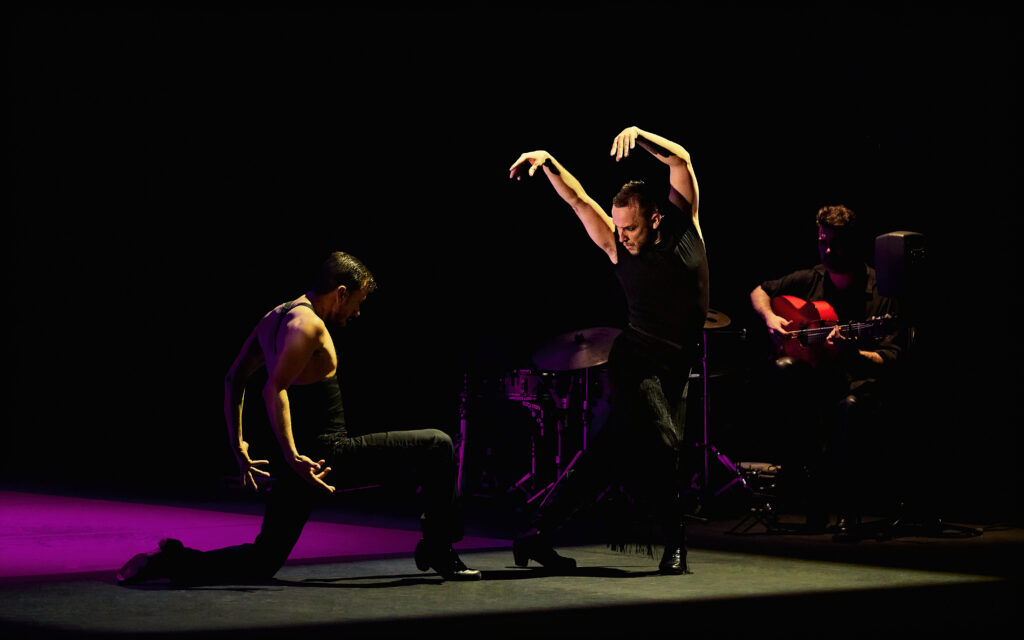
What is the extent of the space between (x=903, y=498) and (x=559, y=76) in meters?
3.74

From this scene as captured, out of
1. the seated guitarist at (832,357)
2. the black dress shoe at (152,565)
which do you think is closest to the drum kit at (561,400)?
the seated guitarist at (832,357)

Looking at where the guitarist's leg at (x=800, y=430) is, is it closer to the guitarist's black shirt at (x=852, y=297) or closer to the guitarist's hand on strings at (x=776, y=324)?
the guitarist's hand on strings at (x=776, y=324)

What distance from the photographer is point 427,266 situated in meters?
10.2

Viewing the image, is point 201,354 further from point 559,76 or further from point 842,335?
point 842,335

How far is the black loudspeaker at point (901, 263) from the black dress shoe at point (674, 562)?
1813 millimetres

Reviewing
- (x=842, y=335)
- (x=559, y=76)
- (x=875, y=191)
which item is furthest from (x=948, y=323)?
(x=559, y=76)

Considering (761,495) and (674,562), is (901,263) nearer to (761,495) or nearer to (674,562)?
(761,495)

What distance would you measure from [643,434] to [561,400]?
361cm

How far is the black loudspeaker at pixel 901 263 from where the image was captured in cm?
610

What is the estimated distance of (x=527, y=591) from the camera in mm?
4738

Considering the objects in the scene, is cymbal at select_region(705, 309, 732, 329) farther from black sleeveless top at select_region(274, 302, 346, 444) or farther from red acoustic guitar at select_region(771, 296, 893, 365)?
black sleeveless top at select_region(274, 302, 346, 444)

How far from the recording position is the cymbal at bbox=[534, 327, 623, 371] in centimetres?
765

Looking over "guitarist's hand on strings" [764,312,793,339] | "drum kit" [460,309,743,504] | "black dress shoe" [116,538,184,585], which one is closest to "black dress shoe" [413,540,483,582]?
"black dress shoe" [116,538,184,585]

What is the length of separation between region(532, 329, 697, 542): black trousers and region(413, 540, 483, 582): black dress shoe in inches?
16.0
